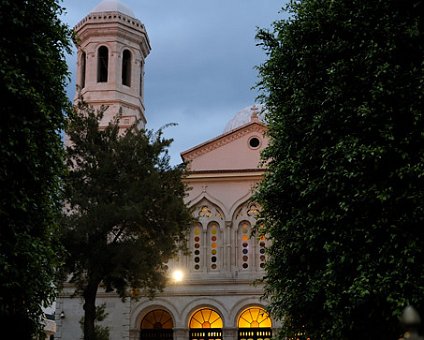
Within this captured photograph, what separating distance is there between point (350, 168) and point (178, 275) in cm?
2300

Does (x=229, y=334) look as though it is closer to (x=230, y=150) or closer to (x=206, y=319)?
(x=206, y=319)

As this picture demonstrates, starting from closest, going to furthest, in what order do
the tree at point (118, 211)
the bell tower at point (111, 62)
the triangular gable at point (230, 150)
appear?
the tree at point (118, 211)
the triangular gable at point (230, 150)
the bell tower at point (111, 62)

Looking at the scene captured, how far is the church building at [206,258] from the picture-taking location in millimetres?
34812

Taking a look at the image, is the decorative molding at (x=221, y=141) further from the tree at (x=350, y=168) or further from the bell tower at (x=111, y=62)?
the tree at (x=350, y=168)

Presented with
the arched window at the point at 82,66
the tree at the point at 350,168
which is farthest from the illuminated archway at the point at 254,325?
the tree at the point at 350,168

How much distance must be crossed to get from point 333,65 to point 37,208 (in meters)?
7.19

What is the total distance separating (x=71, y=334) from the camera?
35.6 m

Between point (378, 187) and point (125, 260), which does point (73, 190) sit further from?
point (378, 187)

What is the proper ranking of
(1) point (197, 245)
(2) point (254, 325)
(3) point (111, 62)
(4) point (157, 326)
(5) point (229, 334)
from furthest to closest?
(3) point (111, 62), (1) point (197, 245), (4) point (157, 326), (2) point (254, 325), (5) point (229, 334)

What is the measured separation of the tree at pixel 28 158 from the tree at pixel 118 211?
9721 millimetres

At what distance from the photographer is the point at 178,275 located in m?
35.7

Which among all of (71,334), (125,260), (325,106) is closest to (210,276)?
(71,334)

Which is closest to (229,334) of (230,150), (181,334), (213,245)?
(181,334)

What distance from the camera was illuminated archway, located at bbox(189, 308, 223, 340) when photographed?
114 feet
